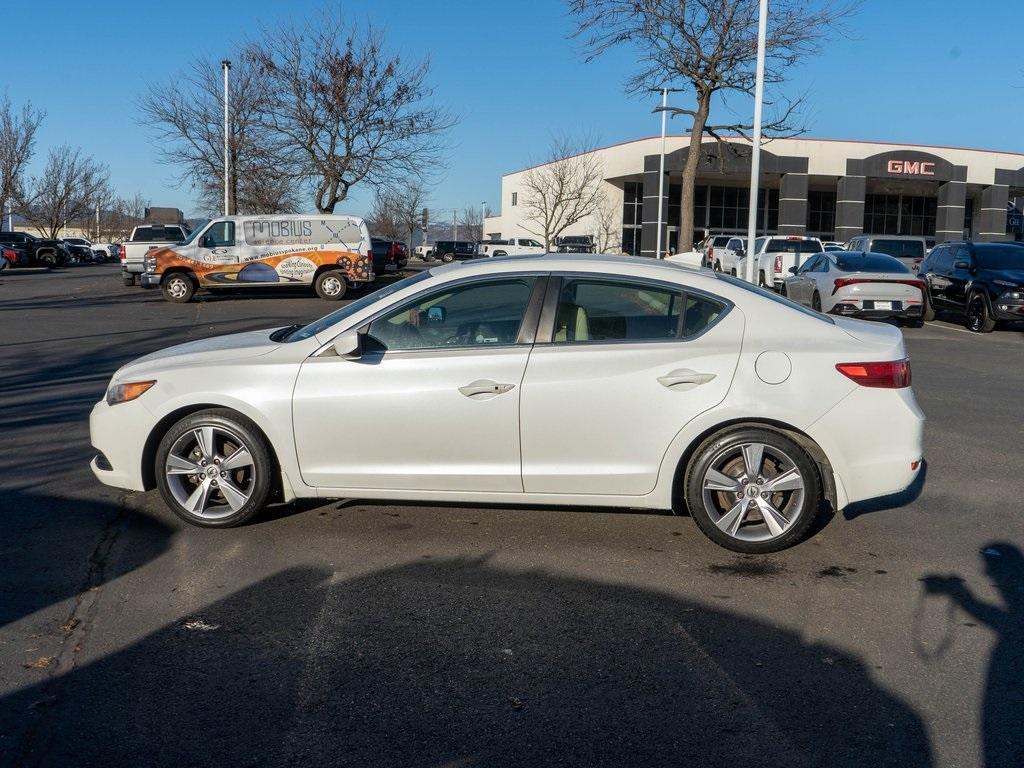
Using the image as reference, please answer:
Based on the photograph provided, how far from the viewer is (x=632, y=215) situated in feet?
215

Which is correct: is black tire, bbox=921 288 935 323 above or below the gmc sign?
below

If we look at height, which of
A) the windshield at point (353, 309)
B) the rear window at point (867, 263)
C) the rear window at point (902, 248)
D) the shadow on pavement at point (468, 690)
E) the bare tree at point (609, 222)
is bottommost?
the shadow on pavement at point (468, 690)

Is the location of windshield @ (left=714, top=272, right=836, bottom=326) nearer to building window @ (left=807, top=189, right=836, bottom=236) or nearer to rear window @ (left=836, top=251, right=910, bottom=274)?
rear window @ (left=836, top=251, right=910, bottom=274)

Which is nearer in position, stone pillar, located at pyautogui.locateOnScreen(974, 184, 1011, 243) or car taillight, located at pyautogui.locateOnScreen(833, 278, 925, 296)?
car taillight, located at pyautogui.locateOnScreen(833, 278, 925, 296)

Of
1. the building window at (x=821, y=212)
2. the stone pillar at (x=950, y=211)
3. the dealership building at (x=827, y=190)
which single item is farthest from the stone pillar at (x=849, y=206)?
the building window at (x=821, y=212)

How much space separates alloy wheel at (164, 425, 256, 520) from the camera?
5684 millimetres

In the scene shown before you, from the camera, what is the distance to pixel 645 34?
29.8 m

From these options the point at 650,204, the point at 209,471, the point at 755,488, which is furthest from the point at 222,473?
the point at 650,204

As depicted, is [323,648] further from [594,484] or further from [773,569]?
[773,569]

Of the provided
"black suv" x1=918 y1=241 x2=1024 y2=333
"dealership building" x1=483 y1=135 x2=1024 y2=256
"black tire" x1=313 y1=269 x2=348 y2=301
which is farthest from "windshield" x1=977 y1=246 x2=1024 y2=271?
"dealership building" x1=483 y1=135 x2=1024 y2=256

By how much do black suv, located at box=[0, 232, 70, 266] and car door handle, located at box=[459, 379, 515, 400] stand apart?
52632mm

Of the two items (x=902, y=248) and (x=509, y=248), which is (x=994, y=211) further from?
(x=902, y=248)

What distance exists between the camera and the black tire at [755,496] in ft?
17.4

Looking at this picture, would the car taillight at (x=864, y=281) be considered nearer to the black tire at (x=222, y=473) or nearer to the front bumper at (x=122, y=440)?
the black tire at (x=222, y=473)
